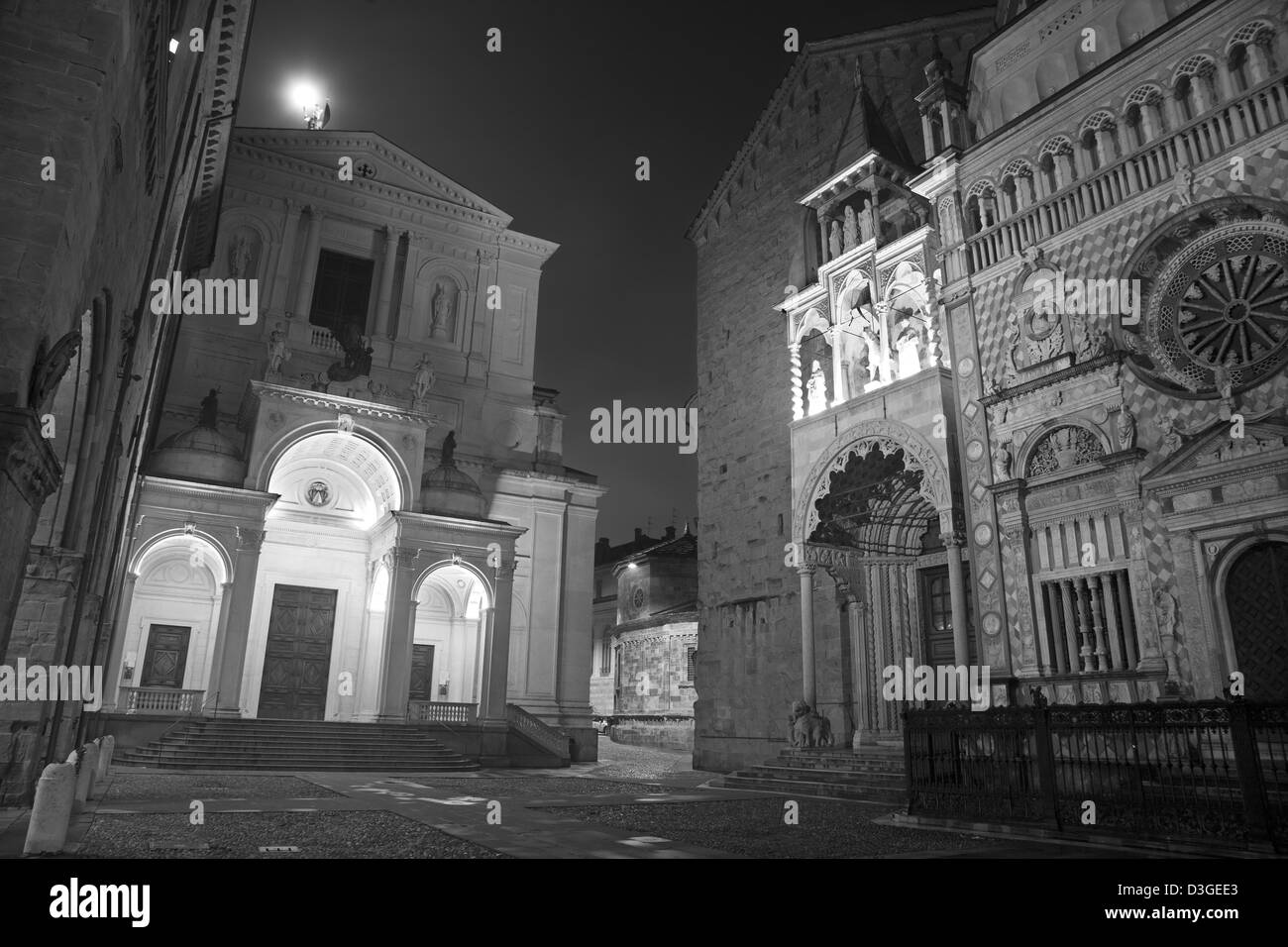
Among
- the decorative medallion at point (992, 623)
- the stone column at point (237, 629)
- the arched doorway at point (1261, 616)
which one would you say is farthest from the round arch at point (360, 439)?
the arched doorway at point (1261, 616)

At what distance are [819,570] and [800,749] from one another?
15.5 feet

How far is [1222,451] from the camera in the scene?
11188 millimetres

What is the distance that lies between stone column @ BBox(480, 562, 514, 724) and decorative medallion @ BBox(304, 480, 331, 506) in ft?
21.1

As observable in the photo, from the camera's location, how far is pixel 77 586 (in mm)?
11133

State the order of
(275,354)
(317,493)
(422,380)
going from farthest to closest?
(422,380), (317,493), (275,354)

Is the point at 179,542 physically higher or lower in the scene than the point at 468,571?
higher

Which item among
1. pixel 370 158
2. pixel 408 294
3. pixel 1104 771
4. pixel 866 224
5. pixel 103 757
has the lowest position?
pixel 103 757

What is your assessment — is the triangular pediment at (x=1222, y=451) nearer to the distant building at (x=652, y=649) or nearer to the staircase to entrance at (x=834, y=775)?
the staircase to entrance at (x=834, y=775)

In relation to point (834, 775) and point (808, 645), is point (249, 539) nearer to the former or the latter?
point (808, 645)

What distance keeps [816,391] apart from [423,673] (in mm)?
16172

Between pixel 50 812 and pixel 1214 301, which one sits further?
pixel 1214 301

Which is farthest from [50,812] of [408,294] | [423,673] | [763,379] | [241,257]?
[408,294]

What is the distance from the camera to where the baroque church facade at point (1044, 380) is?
37.1 feet
